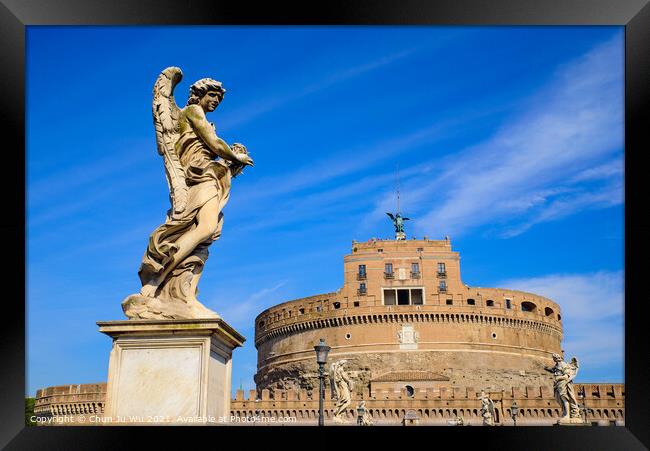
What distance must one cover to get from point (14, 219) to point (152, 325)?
1.03 m

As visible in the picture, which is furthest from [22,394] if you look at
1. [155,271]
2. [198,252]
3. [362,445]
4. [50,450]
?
[362,445]

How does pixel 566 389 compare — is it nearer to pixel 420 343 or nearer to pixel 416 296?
pixel 420 343

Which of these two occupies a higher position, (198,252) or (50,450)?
(198,252)

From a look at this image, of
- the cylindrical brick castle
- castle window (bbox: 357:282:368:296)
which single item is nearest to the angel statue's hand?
the cylindrical brick castle

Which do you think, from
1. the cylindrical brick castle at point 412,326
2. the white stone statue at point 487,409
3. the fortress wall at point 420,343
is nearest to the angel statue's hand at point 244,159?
the white stone statue at point 487,409

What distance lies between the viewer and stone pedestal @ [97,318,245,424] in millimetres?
4570

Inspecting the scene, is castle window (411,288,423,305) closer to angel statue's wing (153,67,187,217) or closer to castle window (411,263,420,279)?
castle window (411,263,420,279)

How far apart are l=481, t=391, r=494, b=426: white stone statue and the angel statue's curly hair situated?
3976 centimetres

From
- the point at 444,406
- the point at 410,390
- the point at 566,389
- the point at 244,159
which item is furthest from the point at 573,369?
the point at 410,390

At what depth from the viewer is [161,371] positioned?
4.62m

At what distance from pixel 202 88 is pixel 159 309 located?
5.18ft

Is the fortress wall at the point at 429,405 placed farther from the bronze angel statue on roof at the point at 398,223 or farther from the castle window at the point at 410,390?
the bronze angel statue on roof at the point at 398,223

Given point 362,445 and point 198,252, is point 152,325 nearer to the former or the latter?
point 198,252

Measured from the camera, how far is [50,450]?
390cm
